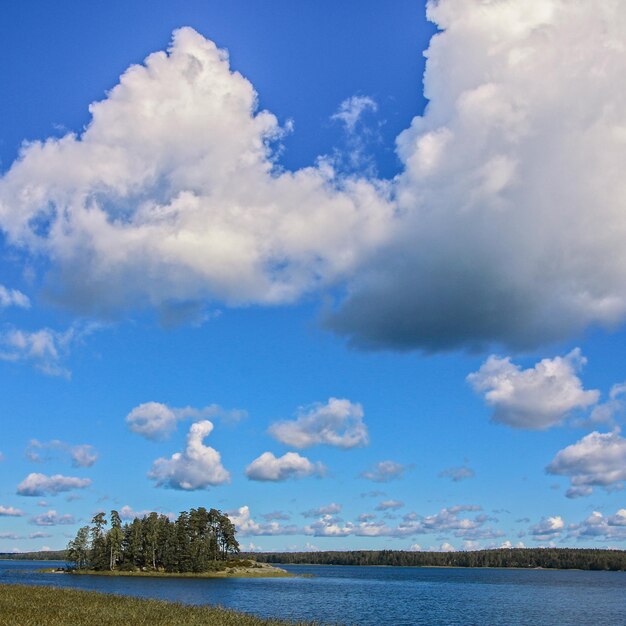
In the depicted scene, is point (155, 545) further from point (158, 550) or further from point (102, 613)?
point (102, 613)

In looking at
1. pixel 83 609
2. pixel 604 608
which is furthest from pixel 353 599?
pixel 83 609

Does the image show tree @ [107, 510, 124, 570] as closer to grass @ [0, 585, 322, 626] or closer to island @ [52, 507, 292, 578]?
island @ [52, 507, 292, 578]

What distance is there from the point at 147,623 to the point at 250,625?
8.31 meters

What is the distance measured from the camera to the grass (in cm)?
4994

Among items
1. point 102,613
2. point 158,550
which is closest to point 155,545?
point 158,550

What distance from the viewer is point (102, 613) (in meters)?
57.5

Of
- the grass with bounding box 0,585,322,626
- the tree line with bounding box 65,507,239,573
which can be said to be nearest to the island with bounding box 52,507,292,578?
the tree line with bounding box 65,507,239,573

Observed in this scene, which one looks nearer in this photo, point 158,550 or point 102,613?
→ point 102,613

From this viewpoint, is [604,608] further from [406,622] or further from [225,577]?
[225,577]

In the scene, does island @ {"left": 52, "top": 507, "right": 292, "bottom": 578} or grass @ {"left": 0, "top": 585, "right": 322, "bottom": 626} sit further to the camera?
island @ {"left": 52, "top": 507, "right": 292, "bottom": 578}

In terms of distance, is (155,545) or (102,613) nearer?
(102,613)

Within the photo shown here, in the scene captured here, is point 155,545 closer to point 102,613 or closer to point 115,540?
point 115,540

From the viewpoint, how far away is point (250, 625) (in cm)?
5141

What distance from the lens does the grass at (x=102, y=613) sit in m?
49.9
